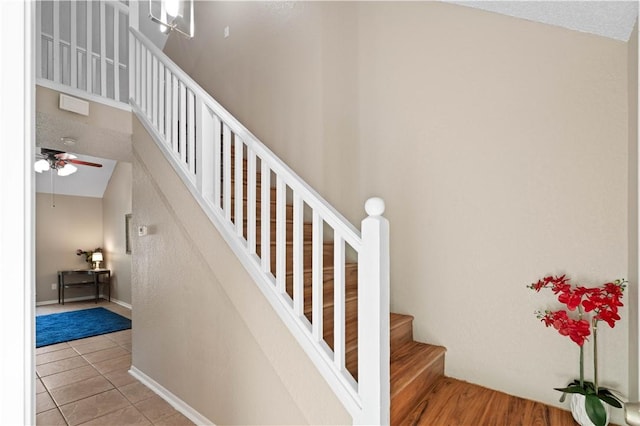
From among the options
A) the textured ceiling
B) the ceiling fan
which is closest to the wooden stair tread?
the textured ceiling

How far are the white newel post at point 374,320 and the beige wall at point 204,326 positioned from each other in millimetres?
188

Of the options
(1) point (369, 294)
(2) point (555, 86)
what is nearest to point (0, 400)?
(1) point (369, 294)

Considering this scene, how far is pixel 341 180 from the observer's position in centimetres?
296

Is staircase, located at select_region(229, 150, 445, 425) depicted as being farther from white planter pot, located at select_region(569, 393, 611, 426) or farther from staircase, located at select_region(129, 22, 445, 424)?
white planter pot, located at select_region(569, 393, 611, 426)

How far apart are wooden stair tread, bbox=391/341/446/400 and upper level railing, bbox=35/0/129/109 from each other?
3.05 m

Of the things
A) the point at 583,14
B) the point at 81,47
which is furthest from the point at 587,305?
the point at 81,47

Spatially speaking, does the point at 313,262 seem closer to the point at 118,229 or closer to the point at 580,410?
the point at 580,410

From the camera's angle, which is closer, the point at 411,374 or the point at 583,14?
the point at 583,14

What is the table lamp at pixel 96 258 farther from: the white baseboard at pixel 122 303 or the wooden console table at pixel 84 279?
the white baseboard at pixel 122 303

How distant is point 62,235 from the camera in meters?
7.13

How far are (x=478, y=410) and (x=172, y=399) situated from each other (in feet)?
7.10

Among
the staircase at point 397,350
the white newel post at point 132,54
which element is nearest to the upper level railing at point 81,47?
the white newel post at point 132,54

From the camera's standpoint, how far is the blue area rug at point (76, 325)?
4.53 metres

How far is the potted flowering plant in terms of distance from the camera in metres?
1.62
